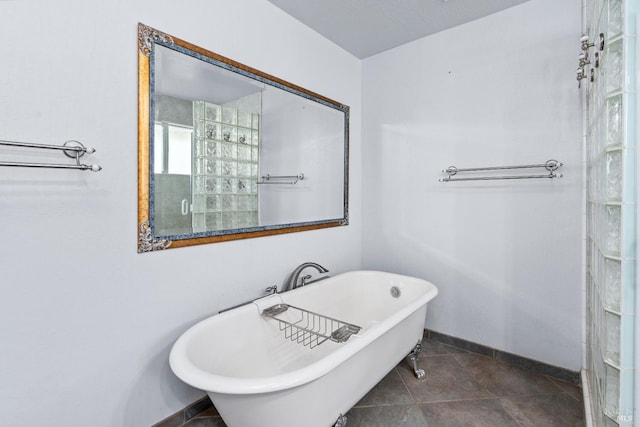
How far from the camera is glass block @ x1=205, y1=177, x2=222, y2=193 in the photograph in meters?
1.71

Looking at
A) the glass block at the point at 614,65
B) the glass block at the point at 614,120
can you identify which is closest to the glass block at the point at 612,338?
the glass block at the point at 614,120

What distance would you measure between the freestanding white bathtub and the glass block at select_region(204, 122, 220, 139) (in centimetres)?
95

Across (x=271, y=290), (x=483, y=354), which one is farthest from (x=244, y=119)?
(x=483, y=354)

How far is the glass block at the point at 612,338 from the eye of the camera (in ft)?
2.89

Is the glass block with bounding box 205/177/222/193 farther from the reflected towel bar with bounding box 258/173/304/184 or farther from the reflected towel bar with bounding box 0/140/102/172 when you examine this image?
the reflected towel bar with bounding box 0/140/102/172

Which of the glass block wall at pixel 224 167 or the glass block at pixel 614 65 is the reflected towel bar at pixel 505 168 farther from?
the glass block wall at pixel 224 167

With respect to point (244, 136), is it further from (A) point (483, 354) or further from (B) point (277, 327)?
(A) point (483, 354)

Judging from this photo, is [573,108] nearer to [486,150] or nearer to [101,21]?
[486,150]

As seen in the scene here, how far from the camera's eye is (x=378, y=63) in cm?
275

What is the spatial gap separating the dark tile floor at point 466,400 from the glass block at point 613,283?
1.02 meters

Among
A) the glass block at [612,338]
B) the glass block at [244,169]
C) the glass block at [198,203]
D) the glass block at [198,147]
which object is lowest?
the glass block at [612,338]

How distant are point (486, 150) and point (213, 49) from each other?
74.4 inches

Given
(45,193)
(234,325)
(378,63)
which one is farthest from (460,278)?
(45,193)

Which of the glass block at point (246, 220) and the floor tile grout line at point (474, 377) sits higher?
the glass block at point (246, 220)
